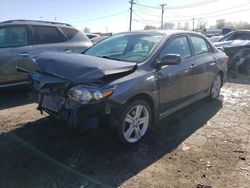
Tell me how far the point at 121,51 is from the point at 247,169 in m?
2.51

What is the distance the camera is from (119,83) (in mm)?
3477

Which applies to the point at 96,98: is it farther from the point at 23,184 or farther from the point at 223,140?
the point at 223,140

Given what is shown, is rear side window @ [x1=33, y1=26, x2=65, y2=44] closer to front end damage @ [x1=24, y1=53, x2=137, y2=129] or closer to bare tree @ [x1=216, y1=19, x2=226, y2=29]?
front end damage @ [x1=24, y1=53, x2=137, y2=129]

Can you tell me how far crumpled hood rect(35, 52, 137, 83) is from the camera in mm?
→ 3340

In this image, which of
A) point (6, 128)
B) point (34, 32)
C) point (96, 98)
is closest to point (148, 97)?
point (96, 98)

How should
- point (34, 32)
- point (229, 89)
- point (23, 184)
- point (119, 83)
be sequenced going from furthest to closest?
point (229, 89)
point (34, 32)
point (119, 83)
point (23, 184)

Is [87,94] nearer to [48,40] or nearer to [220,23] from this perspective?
[48,40]

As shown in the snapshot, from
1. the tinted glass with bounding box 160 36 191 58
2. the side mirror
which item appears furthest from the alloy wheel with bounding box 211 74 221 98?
the side mirror

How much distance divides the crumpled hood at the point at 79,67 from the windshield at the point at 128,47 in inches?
17.4

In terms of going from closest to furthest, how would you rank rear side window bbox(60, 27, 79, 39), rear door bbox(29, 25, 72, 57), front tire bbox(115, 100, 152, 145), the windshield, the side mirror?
front tire bbox(115, 100, 152, 145)
the side mirror
the windshield
rear door bbox(29, 25, 72, 57)
rear side window bbox(60, 27, 79, 39)

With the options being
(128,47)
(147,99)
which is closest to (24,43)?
(128,47)

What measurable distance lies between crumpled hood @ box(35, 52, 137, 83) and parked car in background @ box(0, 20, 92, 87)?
7.51ft

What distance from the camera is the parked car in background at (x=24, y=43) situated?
5934 mm

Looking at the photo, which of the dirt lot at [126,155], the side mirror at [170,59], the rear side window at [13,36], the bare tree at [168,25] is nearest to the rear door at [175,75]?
the side mirror at [170,59]
